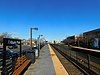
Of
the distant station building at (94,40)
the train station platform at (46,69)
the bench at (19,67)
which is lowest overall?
the train station platform at (46,69)

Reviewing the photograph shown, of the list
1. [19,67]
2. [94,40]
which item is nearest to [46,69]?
[19,67]

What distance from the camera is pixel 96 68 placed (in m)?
14.4

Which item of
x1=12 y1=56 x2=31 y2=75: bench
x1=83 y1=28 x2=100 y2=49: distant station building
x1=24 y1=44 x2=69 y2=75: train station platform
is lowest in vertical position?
x1=24 y1=44 x2=69 y2=75: train station platform

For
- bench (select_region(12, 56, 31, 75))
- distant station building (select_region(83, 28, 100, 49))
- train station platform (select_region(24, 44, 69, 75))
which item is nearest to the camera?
bench (select_region(12, 56, 31, 75))

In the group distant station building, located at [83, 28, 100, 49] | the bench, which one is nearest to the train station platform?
the bench

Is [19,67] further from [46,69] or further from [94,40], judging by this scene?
[94,40]

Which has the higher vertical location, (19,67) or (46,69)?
(19,67)

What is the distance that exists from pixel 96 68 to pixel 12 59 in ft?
16.3

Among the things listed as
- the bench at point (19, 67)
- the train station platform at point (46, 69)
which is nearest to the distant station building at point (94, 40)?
the train station platform at point (46, 69)

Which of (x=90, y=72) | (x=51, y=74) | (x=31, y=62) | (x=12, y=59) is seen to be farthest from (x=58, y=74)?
(x=31, y=62)

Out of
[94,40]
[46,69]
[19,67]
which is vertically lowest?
[46,69]

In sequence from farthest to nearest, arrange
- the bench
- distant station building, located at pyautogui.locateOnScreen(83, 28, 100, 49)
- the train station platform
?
distant station building, located at pyautogui.locateOnScreen(83, 28, 100, 49)
the train station platform
the bench

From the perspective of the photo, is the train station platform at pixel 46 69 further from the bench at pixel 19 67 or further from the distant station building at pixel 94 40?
the distant station building at pixel 94 40

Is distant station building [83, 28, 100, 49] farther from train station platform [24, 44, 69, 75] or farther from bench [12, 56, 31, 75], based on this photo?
bench [12, 56, 31, 75]
